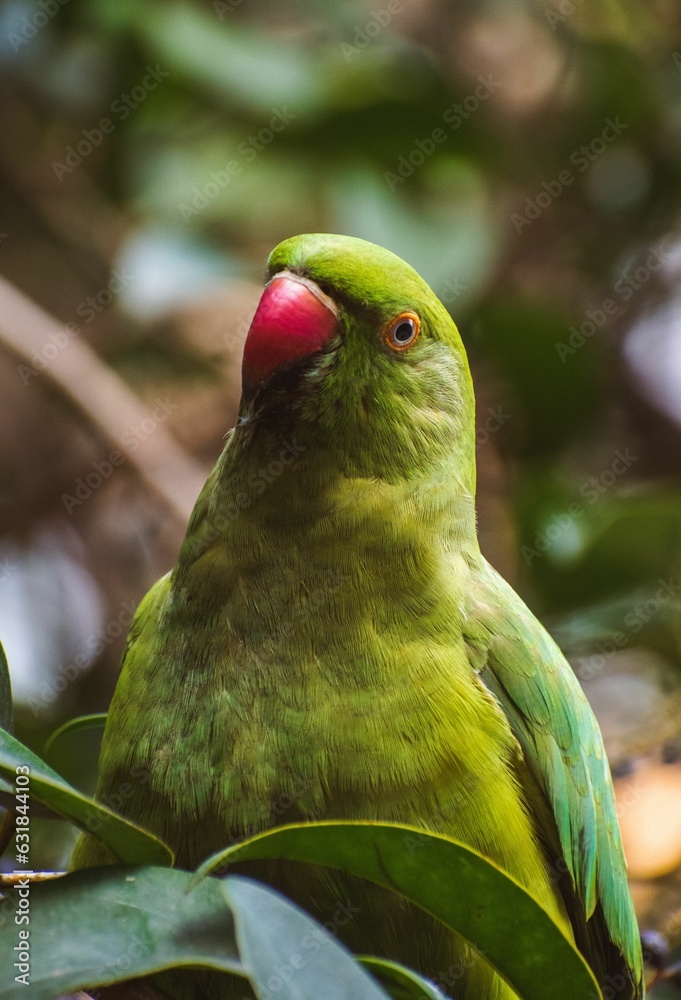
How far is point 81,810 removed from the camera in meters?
1.12

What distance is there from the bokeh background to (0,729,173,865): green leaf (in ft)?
3.23

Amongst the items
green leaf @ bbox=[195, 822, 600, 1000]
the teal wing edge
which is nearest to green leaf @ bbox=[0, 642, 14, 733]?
green leaf @ bbox=[195, 822, 600, 1000]

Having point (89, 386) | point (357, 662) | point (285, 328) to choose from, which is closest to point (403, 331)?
point (285, 328)

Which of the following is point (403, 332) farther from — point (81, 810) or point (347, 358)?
point (81, 810)

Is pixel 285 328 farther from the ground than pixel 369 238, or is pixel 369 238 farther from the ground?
pixel 369 238

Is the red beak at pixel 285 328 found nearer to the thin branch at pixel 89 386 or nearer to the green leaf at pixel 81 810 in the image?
the green leaf at pixel 81 810

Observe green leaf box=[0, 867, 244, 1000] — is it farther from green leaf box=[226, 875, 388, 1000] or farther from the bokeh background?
the bokeh background

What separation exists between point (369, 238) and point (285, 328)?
1.36m

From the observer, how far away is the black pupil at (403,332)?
1.70 metres

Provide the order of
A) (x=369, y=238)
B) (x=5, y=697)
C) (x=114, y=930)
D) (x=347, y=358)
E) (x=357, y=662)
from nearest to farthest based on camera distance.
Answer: (x=114, y=930) < (x=5, y=697) < (x=357, y=662) < (x=347, y=358) < (x=369, y=238)

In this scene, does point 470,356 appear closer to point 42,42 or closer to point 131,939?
point 42,42

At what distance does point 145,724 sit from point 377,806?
0.36 m

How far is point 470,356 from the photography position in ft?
10.7

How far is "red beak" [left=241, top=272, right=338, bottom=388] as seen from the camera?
1.56m
